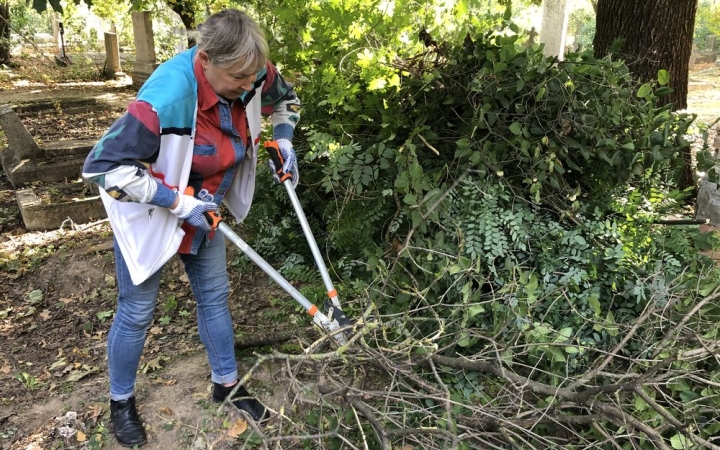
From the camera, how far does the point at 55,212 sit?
5.56m

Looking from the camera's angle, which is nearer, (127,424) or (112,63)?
(127,424)

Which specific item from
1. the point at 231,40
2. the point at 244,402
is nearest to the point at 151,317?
the point at 244,402

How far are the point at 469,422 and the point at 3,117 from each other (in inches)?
256

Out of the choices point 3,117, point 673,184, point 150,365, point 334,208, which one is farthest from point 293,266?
point 3,117

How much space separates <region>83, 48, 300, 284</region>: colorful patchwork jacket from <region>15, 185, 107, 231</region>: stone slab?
11.0 feet

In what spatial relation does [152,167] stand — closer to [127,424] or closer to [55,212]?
[127,424]

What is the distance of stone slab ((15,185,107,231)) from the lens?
5.50m

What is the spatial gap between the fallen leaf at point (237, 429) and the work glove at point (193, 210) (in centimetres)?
106

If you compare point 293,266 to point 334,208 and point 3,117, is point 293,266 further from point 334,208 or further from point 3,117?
point 3,117

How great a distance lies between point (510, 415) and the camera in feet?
8.61

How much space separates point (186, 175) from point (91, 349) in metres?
1.86

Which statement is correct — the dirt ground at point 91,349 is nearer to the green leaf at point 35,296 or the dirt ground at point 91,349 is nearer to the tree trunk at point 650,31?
the green leaf at point 35,296

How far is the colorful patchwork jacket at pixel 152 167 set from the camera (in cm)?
228

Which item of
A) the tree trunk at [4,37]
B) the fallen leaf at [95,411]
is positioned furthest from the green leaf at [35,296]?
the tree trunk at [4,37]
